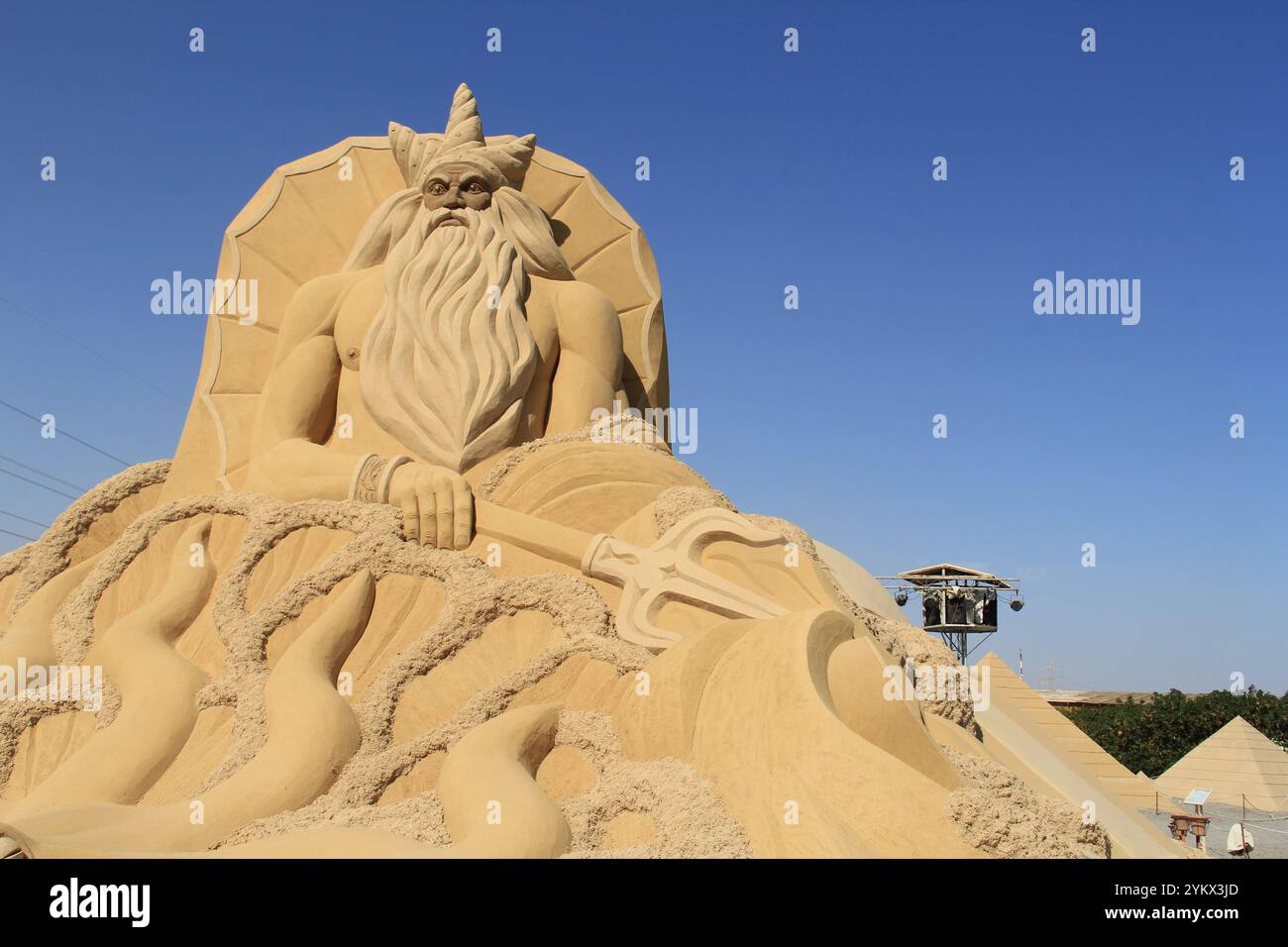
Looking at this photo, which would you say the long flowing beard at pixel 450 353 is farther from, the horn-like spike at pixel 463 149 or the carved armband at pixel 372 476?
the horn-like spike at pixel 463 149

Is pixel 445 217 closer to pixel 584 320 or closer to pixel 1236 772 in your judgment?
pixel 584 320

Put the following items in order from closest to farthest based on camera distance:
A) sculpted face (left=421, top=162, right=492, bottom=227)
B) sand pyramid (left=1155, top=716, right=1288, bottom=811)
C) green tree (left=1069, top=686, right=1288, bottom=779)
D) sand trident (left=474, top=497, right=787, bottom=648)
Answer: sand trident (left=474, top=497, right=787, bottom=648) → sculpted face (left=421, top=162, right=492, bottom=227) → sand pyramid (left=1155, top=716, right=1288, bottom=811) → green tree (left=1069, top=686, right=1288, bottom=779)

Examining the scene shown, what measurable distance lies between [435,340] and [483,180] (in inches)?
52.4

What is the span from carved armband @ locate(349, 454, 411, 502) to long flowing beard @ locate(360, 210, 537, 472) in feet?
1.79

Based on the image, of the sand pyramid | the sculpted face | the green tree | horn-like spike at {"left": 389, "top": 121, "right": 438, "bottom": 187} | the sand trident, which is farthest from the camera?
the green tree

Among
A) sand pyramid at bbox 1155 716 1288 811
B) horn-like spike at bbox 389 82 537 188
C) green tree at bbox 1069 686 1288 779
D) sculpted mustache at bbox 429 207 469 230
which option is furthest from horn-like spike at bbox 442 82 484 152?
green tree at bbox 1069 686 1288 779

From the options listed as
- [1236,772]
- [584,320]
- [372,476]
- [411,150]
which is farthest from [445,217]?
[1236,772]

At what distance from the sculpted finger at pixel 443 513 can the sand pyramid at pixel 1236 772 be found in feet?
45.6

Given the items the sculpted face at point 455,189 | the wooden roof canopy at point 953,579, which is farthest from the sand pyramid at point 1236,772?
the sculpted face at point 455,189

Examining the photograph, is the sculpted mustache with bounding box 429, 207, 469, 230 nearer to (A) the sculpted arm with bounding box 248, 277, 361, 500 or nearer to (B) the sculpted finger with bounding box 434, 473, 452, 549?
(A) the sculpted arm with bounding box 248, 277, 361, 500

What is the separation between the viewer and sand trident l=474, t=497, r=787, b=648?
4.75m

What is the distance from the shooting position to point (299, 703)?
4320mm

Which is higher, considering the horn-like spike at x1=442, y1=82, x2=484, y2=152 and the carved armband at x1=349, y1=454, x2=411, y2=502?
the horn-like spike at x1=442, y1=82, x2=484, y2=152

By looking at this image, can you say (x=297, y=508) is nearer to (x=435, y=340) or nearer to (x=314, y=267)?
(x=435, y=340)
